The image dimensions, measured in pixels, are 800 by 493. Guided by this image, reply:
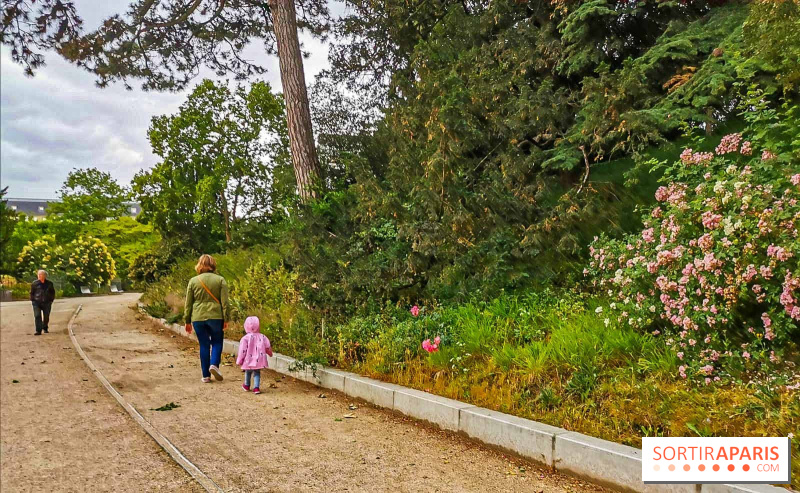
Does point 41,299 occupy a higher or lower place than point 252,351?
higher

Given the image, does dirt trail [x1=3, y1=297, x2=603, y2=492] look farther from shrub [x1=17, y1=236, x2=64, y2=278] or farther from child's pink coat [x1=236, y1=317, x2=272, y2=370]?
shrub [x1=17, y1=236, x2=64, y2=278]

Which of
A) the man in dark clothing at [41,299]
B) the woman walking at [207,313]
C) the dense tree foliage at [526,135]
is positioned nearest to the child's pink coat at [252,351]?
the woman walking at [207,313]

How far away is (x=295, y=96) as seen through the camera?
1164cm

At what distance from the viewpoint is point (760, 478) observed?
9.87 feet

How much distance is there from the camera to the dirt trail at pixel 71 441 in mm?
3861

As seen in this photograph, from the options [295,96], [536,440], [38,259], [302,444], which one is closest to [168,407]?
[302,444]

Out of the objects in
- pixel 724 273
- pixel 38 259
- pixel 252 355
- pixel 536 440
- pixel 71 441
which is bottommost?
pixel 71 441

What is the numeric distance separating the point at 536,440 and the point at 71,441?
4.04m

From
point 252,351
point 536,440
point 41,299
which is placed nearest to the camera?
point 536,440

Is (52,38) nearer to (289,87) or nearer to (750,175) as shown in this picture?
(289,87)

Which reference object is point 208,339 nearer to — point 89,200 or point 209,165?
point 209,165

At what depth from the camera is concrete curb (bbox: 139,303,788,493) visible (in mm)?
3377

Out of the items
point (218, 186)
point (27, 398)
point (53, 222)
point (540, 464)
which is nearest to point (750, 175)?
point (540, 464)

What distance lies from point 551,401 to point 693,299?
1391 mm
